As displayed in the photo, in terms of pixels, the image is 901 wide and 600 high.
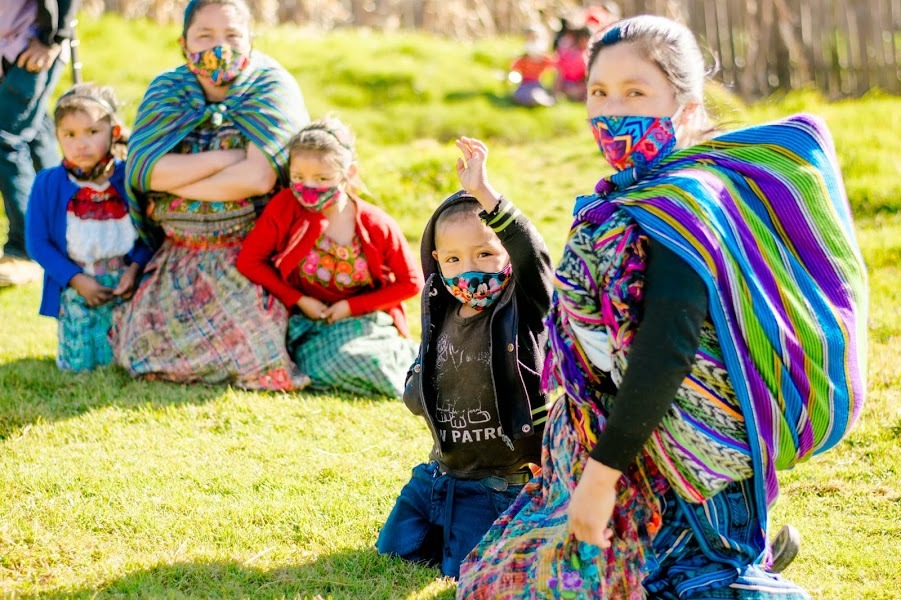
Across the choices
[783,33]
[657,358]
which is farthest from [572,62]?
[657,358]

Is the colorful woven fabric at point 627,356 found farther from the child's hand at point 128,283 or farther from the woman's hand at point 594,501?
the child's hand at point 128,283

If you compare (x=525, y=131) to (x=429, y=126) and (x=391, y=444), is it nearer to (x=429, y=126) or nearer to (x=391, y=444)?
(x=429, y=126)

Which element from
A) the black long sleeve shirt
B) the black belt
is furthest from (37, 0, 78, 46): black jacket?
the black long sleeve shirt

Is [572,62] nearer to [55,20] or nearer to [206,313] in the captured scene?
[55,20]

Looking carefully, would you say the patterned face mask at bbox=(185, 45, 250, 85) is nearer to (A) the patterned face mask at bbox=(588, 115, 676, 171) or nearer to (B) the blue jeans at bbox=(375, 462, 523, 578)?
(B) the blue jeans at bbox=(375, 462, 523, 578)

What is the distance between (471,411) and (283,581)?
0.78m

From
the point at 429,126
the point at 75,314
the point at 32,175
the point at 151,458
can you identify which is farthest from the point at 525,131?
the point at 151,458

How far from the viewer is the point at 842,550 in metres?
3.35

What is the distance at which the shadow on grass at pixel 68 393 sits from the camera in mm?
4484

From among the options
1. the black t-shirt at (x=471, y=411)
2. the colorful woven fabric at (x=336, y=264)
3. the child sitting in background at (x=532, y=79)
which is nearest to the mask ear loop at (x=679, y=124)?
the black t-shirt at (x=471, y=411)

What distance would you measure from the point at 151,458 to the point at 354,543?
3.46ft

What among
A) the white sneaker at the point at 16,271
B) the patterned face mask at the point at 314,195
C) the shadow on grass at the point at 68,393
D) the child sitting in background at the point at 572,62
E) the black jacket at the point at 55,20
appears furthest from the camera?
the child sitting in background at the point at 572,62

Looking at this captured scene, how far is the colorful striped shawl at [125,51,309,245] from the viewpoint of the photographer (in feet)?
16.3

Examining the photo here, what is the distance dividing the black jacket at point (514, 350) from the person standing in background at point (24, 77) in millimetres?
3576
